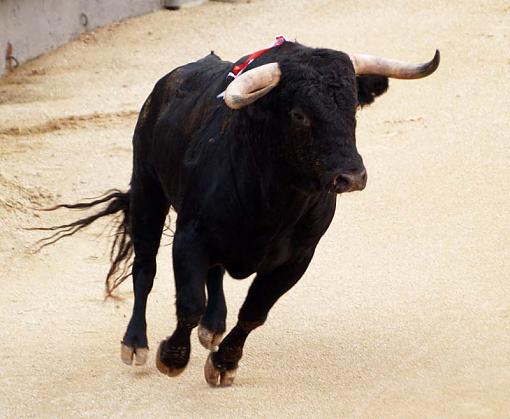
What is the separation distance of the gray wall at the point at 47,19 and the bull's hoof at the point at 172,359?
722 cm

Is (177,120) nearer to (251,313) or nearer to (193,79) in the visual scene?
(193,79)

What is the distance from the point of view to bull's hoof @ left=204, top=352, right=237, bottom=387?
6672mm

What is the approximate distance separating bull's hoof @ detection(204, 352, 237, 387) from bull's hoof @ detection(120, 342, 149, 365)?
413 mm

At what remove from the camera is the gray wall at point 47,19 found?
42.9ft

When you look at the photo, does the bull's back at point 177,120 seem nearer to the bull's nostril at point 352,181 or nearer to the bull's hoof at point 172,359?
the bull's hoof at point 172,359

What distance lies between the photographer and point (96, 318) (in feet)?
27.0

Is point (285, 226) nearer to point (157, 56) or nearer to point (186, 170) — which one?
point (186, 170)

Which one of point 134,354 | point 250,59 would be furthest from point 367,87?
point 134,354

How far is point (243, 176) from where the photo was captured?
600 centimetres

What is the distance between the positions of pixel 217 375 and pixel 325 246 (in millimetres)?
2713

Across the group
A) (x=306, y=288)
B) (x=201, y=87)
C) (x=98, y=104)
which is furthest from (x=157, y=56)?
(x=201, y=87)

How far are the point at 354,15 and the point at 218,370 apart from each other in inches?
319

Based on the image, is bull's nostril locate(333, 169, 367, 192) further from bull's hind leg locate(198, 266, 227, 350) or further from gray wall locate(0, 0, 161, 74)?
gray wall locate(0, 0, 161, 74)

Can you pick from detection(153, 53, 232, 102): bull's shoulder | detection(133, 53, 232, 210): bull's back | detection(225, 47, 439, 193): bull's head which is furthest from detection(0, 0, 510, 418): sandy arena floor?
detection(153, 53, 232, 102): bull's shoulder
